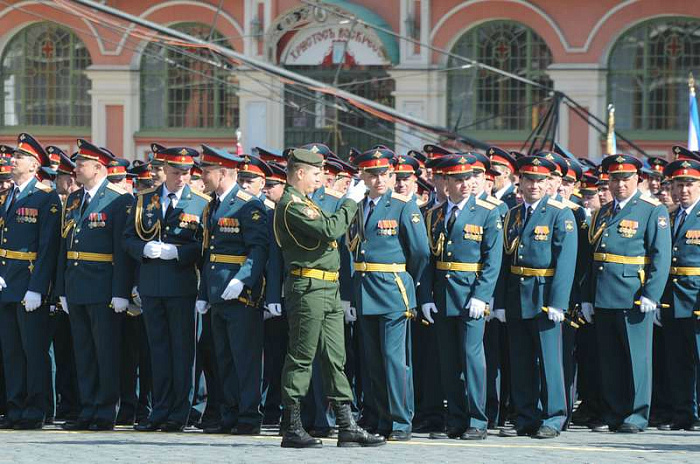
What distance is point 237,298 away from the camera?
11078mm

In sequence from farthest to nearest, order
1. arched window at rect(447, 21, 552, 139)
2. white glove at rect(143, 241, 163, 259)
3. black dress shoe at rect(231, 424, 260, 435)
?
arched window at rect(447, 21, 552, 139) → white glove at rect(143, 241, 163, 259) → black dress shoe at rect(231, 424, 260, 435)

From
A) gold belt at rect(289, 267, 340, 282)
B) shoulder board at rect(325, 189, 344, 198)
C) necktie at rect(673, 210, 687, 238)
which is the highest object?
shoulder board at rect(325, 189, 344, 198)

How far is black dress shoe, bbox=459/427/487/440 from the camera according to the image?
10.8 meters

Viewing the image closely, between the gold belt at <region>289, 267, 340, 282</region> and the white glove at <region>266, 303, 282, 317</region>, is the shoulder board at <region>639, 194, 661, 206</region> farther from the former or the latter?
the white glove at <region>266, 303, 282, 317</region>

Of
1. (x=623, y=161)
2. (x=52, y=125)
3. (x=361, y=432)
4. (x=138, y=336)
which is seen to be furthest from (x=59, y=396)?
(x=52, y=125)

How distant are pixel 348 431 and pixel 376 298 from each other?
1015 millimetres

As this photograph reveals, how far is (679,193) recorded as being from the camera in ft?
38.7

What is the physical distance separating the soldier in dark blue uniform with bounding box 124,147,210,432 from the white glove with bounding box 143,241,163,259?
A: 0.04 metres

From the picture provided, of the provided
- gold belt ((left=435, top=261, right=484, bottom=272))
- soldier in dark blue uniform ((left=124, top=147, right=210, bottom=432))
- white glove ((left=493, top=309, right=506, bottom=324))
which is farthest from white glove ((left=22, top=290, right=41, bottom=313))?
white glove ((left=493, top=309, right=506, bottom=324))

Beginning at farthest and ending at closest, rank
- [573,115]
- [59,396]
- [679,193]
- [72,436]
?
[573,115]
[59,396]
[679,193]
[72,436]

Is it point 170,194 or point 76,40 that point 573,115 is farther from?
point 170,194

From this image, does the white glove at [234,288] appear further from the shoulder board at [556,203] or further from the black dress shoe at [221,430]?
the shoulder board at [556,203]

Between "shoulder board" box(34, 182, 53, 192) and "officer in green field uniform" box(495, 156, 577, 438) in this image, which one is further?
"shoulder board" box(34, 182, 53, 192)

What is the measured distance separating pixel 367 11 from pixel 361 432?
1754 cm
